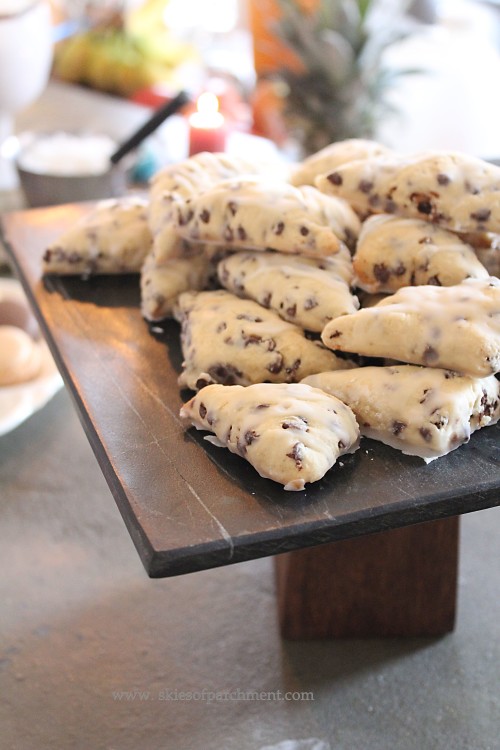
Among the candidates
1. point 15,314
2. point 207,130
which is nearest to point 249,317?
point 15,314

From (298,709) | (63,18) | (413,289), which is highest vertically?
(413,289)

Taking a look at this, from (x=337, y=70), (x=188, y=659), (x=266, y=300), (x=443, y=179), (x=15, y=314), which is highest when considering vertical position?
(x=443, y=179)

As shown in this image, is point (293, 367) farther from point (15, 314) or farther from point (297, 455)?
point (15, 314)

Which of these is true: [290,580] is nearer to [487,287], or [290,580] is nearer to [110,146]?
[487,287]

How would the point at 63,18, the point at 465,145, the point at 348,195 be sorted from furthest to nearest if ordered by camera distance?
the point at 63,18, the point at 465,145, the point at 348,195

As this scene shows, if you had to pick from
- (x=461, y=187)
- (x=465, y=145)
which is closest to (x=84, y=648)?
(x=461, y=187)

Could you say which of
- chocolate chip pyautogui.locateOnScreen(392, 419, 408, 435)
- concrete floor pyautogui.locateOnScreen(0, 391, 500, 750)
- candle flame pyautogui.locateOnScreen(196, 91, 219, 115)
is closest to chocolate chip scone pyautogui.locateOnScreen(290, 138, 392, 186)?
chocolate chip pyautogui.locateOnScreen(392, 419, 408, 435)

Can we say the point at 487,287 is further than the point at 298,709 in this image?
No
